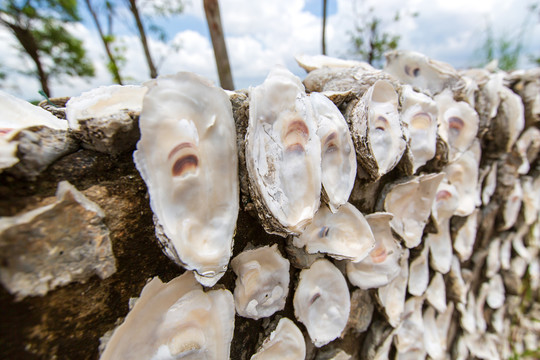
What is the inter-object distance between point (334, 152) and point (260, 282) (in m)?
0.34

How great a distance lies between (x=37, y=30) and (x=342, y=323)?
907 cm

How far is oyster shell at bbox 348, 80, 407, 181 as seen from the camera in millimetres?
614

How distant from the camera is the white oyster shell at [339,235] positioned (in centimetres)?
62

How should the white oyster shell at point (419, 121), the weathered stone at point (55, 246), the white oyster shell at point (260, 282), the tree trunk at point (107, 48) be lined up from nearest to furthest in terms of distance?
→ the weathered stone at point (55, 246) < the white oyster shell at point (260, 282) < the white oyster shell at point (419, 121) < the tree trunk at point (107, 48)

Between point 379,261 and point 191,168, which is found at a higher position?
point 191,168

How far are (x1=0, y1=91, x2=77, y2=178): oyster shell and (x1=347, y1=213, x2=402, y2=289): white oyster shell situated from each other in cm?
70

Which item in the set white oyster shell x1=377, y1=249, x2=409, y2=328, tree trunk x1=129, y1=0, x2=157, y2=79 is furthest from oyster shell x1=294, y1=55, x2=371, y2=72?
tree trunk x1=129, y1=0, x2=157, y2=79

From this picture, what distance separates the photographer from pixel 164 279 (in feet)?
1.58

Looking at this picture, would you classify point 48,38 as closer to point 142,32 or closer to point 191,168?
point 142,32

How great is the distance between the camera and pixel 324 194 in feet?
1.87

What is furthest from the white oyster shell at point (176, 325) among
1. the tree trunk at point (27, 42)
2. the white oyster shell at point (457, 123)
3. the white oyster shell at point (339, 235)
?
the tree trunk at point (27, 42)

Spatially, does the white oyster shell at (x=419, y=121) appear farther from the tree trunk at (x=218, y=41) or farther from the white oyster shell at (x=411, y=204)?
the tree trunk at (x=218, y=41)

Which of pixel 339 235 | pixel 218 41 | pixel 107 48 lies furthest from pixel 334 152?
pixel 107 48

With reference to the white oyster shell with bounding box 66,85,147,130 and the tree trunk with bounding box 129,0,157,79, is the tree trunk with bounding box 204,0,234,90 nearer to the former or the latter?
the white oyster shell with bounding box 66,85,147,130
